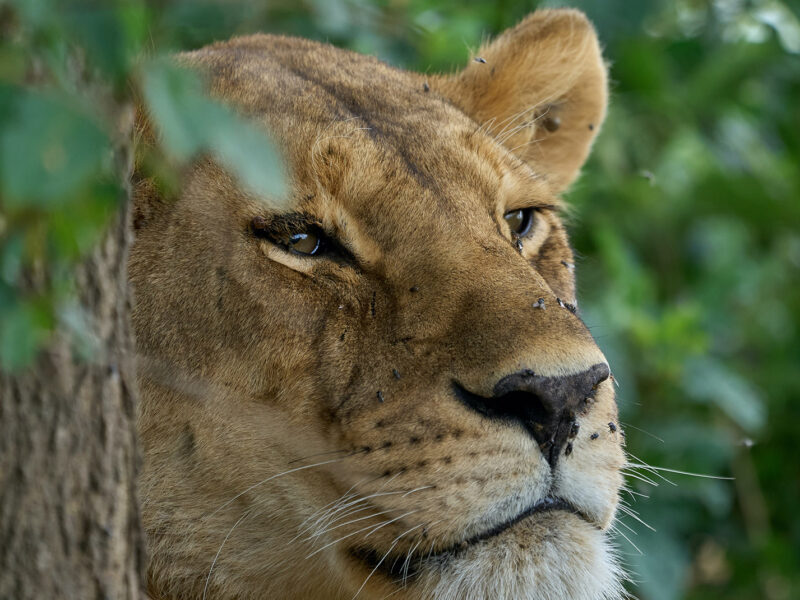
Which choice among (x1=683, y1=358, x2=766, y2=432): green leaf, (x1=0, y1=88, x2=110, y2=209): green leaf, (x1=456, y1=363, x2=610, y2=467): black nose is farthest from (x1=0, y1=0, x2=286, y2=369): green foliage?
(x1=683, y1=358, x2=766, y2=432): green leaf

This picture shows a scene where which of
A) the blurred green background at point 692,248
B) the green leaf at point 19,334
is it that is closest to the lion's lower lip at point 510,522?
the blurred green background at point 692,248

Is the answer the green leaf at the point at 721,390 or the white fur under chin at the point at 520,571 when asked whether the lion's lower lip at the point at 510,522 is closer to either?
the white fur under chin at the point at 520,571

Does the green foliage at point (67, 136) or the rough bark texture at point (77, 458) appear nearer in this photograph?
the green foliage at point (67, 136)

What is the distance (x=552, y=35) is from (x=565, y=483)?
6.69 feet

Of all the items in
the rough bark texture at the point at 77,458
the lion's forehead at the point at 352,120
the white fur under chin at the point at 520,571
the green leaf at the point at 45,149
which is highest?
the green leaf at the point at 45,149

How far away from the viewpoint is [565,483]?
95.7 inches

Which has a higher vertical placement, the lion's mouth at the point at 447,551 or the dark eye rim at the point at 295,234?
the dark eye rim at the point at 295,234

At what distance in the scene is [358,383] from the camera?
2607 millimetres

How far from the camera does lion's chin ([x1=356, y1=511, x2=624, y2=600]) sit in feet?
7.90

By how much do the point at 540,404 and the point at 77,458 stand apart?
107 cm

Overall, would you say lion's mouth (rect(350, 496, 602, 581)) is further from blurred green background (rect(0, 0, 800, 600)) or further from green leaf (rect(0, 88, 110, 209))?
green leaf (rect(0, 88, 110, 209))

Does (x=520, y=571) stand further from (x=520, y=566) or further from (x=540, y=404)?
(x=540, y=404)

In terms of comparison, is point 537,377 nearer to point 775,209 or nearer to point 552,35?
point 552,35

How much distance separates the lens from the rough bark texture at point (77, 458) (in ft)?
5.25
